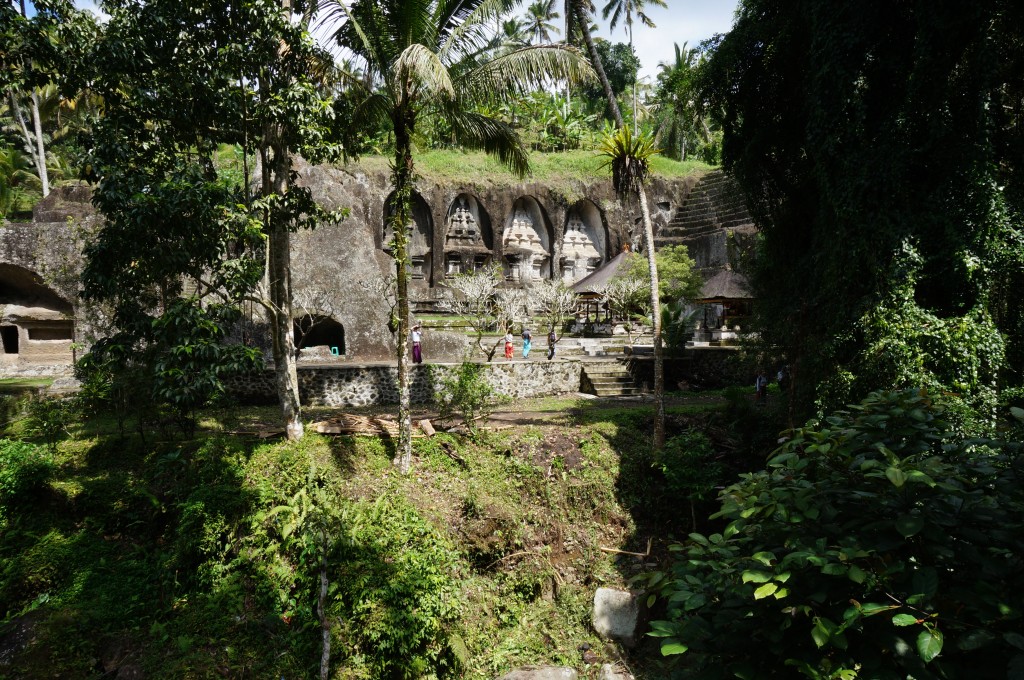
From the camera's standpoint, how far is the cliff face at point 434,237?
15062 millimetres

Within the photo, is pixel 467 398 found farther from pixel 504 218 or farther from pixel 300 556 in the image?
pixel 504 218

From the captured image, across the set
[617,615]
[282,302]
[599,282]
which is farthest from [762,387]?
[599,282]

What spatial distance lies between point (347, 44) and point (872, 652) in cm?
978

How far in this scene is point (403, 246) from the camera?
9164 mm

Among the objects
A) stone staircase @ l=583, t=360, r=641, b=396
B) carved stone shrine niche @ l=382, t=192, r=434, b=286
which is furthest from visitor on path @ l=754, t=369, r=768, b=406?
carved stone shrine niche @ l=382, t=192, r=434, b=286

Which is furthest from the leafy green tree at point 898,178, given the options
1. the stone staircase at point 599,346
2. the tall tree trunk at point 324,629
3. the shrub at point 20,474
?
the shrub at point 20,474

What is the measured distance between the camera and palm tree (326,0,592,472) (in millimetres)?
8492

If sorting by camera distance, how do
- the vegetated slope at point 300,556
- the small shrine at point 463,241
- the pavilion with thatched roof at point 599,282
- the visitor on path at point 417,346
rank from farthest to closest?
1. the small shrine at point 463,241
2. the pavilion with thatched roof at point 599,282
3. the visitor on path at point 417,346
4. the vegetated slope at point 300,556

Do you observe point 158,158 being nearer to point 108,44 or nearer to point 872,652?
point 108,44

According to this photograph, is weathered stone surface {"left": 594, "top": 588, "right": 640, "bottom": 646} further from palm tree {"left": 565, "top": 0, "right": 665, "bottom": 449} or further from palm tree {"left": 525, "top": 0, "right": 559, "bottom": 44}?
palm tree {"left": 525, "top": 0, "right": 559, "bottom": 44}

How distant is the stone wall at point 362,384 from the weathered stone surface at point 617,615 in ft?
15.4

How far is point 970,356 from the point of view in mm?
7871

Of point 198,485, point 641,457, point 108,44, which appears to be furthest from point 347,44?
point 641,457

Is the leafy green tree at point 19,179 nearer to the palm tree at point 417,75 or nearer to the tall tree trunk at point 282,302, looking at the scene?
the tall tree trunk at point 282,302
